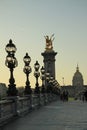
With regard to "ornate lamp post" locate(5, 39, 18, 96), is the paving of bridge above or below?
below

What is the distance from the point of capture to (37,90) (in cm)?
5575

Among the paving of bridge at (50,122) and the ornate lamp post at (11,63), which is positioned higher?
the ornate lamp post at (11,63)

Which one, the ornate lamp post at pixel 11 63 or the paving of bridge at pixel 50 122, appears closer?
the paving of bridge at pixel 50 122

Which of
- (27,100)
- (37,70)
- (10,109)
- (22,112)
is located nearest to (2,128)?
(10,109)

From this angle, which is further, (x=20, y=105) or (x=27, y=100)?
(x=27, y=100)

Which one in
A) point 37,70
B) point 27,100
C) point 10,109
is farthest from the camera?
point 37,70

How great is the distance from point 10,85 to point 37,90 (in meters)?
22.8

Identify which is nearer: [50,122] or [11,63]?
[50,122]

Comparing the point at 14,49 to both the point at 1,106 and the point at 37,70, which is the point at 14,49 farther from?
the point at 37,70

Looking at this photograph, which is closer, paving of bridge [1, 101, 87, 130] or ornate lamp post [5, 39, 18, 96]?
paving of bridge [1, 101, 87, 130]

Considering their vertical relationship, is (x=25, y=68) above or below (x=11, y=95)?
above

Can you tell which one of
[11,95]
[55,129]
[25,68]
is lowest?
[55,129]

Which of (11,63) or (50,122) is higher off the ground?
(11,63)

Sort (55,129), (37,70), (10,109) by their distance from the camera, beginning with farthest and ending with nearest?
(37,70) → (10,109) → (55,129)
